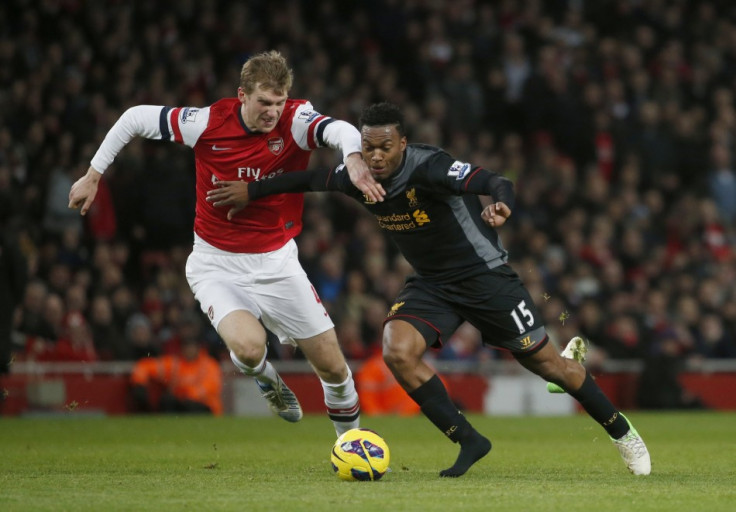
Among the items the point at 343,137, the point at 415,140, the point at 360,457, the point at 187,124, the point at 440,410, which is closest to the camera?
the point at 360,457

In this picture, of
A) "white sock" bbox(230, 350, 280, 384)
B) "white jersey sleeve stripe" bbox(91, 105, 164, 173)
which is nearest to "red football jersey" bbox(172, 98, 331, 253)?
"white jersey sleeve stripe" bbox(91, 105, 164, 173)

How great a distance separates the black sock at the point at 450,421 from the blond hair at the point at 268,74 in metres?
1.95

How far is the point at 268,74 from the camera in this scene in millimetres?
7648

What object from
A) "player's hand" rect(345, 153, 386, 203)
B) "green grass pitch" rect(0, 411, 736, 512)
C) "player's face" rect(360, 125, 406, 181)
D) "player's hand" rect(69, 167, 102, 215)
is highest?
"player's face" rect(360, 125, 406, 181)

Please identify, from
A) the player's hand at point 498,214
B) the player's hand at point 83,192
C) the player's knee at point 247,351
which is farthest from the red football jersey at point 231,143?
the player's hand at point 498,214

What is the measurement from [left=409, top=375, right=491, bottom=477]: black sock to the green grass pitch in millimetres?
149

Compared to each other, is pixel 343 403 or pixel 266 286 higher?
pixel 266 286

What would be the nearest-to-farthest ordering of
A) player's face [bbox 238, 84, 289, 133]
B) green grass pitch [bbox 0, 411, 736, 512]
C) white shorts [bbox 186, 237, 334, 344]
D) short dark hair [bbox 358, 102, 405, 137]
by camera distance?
1. green grass pitch [bbox 0, 411, 736, 512]
2. short dark hair [bbox 358, 102, 405, 137]
3. player's face [bbox 238, 84, 289, 133]
4. white shorts [bbox 186, 237, 334, 344]

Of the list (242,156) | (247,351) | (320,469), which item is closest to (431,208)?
(242,156)

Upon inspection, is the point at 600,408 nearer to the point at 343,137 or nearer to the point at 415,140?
the point at 343,137

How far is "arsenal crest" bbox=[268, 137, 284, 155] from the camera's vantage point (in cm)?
802

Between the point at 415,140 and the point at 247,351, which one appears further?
the point at 415,140

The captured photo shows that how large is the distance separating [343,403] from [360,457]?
1114 mm

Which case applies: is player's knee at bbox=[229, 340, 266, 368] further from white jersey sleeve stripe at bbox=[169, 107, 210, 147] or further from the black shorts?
white jersey sleeve stripe at bbox=[169, 107, 210, 147]
